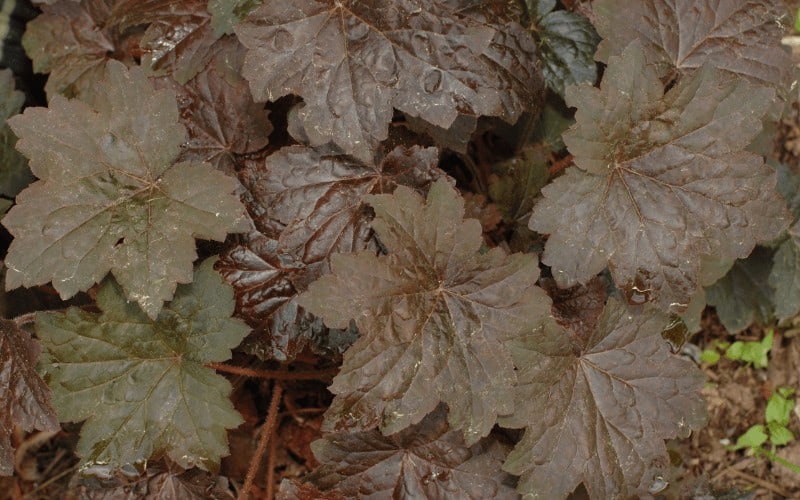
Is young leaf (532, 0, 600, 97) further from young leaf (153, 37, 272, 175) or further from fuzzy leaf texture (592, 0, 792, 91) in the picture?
young leaf (153, 37, 272, 175)

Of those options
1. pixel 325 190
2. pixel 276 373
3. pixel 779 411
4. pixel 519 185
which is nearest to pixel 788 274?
pixel 779 411

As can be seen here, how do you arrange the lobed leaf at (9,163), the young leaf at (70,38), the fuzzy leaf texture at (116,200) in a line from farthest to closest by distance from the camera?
1. the young leaf at (70,38)
2. the lobed leaf at (9,163)
3. the fuzzy leaf texture at (116,200)

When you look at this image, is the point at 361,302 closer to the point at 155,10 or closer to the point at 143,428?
the point at 143,428

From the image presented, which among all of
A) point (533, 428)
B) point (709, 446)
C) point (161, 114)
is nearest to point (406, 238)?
point (533, 428)

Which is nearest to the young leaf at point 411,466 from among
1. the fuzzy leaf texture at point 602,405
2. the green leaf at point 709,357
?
the fuzzy leaf texture at point 602,405

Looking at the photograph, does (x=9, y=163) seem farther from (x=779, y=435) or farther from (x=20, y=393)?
(x=779, y=435)

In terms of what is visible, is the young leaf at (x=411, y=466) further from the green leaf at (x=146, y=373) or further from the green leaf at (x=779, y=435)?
the green leaf at (x=779, y=435)
